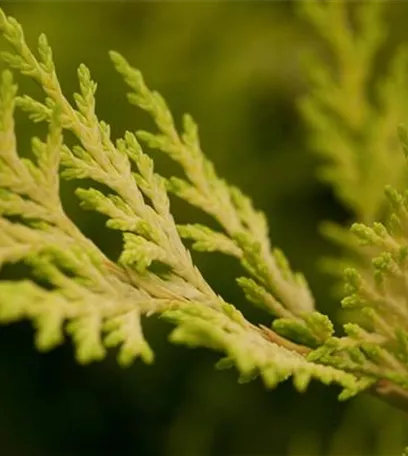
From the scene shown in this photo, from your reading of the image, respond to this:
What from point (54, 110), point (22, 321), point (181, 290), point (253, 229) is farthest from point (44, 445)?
point (54, 110)

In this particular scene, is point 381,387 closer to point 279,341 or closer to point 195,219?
point 279,341

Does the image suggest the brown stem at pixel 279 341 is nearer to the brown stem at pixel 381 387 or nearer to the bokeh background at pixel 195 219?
the brown stem at pixel 381 387

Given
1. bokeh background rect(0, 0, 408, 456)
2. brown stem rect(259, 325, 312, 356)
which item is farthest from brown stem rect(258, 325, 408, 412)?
bokeh background rect(0, 0, 408, 456)

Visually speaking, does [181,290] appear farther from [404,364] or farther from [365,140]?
[365,140]

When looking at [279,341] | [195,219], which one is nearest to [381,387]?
[279,341]

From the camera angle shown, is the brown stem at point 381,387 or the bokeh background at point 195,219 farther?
the bokeh background at point 195,219

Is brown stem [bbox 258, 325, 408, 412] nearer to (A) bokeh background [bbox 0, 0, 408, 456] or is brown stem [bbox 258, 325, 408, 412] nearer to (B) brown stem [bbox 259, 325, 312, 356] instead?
(B) brown stem [bbox 259, 325, 312, 356]

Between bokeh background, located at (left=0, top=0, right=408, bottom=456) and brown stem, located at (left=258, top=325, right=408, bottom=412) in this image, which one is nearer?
brown stem, located at (left=258, top=325, right=408, bottom=412)

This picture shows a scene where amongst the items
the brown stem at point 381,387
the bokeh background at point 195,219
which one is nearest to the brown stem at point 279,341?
the brown stem at point 381,387
